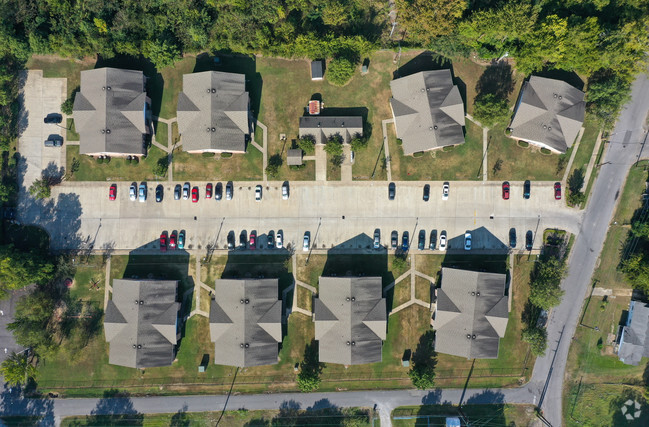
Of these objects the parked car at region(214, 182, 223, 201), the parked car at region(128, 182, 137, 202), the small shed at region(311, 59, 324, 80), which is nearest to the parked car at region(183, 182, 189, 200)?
the parked car at region(214, 182, 223, 201)

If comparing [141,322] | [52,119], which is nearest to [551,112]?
[141,322]

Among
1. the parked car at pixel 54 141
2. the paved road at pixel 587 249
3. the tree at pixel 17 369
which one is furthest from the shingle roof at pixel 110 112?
the paved road at pixel 587 249

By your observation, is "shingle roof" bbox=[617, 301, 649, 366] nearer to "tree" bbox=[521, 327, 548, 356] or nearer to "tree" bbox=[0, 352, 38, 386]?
"tree" bbox=[521, 327, 548, 356]

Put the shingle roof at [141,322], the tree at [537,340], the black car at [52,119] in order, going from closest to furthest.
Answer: the shingle roof at [141,322], the tree at [537,340], the black car at [52,119]

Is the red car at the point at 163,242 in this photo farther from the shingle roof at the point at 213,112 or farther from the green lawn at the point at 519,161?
the green lawn at the point at 519,161

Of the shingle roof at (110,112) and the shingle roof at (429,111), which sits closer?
the shingle roof at (110,112)

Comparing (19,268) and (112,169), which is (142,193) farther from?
(19,268)

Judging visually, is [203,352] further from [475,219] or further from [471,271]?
[475,219]
